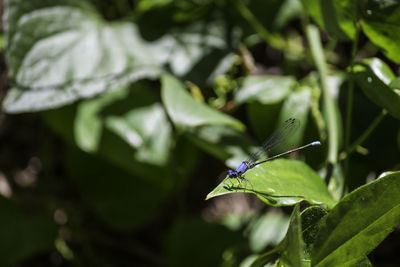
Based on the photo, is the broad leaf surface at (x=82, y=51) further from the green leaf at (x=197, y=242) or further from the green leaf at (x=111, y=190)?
the green leaf at (x=197, y=242)

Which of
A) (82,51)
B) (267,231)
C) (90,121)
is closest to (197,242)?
(267,231)

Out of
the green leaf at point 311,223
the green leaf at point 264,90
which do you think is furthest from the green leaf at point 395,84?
the green leaf at point 264,90

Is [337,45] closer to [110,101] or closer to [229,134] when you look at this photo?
[229,134]

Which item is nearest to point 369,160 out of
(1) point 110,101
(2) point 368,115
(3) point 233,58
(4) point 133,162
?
(2) point 368,115

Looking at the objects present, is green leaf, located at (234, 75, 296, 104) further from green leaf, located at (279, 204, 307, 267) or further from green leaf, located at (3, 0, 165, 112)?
green leaf, located at (279, 204, 307, 267)

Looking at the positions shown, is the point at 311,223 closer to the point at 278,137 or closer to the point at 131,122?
the point at 278,137
